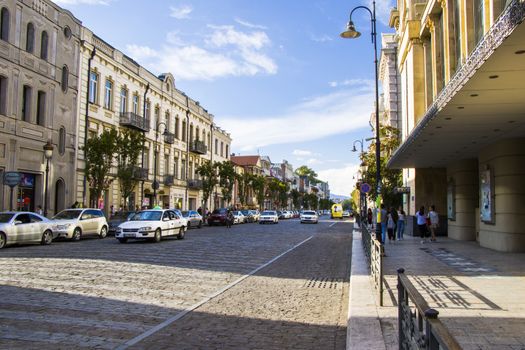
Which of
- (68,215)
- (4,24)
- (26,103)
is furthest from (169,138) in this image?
(68,215)

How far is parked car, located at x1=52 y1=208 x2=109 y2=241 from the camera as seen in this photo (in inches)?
877

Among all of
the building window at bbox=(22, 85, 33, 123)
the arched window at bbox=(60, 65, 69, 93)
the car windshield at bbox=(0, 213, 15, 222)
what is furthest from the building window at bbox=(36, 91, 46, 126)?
the car windshield at bbox=(0, 213, 15, 222)

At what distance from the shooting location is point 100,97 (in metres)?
35.5

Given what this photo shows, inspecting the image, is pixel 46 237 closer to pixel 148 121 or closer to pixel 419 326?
pixel 419 326

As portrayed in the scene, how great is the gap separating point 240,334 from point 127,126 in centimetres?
3548

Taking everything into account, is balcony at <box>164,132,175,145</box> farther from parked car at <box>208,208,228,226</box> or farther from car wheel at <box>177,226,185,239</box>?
car wheel at <box>177,226,185,239</box>

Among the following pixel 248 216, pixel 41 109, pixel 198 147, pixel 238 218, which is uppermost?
pixel 198 147

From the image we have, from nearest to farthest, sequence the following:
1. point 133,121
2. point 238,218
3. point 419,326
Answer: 1. point 419,326
2. point 133,121
3. point 238,218

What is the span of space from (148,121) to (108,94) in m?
6.11

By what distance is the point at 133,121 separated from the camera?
39.3 m

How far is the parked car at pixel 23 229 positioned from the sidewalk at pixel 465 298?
1303 centimetres

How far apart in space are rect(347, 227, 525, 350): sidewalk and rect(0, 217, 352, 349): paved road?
23.3 inches

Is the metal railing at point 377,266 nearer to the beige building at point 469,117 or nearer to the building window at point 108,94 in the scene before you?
the beige building at point 469,117

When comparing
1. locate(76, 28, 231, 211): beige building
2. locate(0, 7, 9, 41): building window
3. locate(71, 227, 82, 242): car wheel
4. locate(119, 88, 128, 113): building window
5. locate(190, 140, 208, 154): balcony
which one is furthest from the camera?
locate(190, 140, 208, 154): balcony
